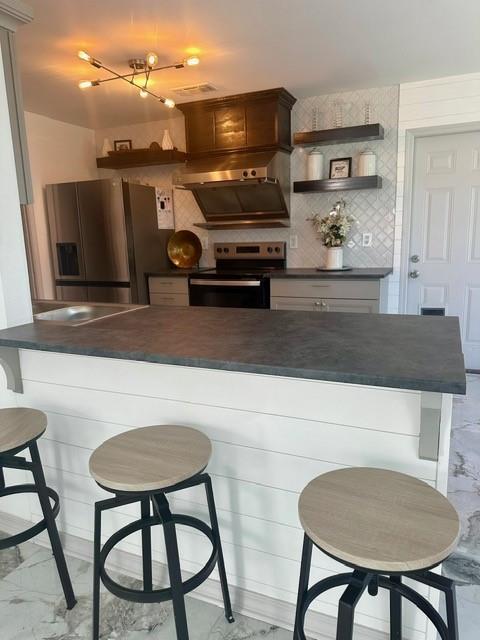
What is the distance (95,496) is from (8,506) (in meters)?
0.56

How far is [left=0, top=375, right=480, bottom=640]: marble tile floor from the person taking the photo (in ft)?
5.03

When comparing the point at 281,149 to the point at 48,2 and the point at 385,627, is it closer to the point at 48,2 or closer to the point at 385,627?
the point at 48,2

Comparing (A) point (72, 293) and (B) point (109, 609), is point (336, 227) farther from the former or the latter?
(B) point (109, 609)

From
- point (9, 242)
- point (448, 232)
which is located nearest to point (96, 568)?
point (9, 242)

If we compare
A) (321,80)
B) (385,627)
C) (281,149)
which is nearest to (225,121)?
(281,149)

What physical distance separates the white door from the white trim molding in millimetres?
3088

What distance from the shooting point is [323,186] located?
12.4 ft

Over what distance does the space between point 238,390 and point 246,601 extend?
0.79 metres

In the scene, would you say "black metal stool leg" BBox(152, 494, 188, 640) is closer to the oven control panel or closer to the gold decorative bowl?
the oven control panel

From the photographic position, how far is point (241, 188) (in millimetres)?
3975

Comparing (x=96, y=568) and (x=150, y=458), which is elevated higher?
(x=150, y=458)

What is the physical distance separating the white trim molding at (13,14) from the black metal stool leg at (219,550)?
1839 millimetres

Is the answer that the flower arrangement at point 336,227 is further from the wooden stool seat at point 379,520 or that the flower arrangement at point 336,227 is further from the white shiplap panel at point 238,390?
the wooden stool seat at point 379,520

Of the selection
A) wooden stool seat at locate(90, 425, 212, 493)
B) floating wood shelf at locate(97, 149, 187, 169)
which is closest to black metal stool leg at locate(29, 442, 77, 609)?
wooden stool seat at locate(90, 425, 212, 493)
